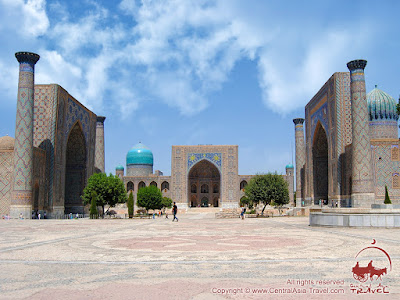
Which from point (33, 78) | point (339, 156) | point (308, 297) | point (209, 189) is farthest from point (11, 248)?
point (209, 189)

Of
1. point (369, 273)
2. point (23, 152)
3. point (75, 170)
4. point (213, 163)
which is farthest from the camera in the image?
point (213, 163)

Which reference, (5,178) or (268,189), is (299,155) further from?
(5,178)

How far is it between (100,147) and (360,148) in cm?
1926

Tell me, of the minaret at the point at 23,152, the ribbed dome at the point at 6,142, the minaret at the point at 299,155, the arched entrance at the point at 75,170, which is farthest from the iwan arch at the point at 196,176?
the minaret at the point at 23,152

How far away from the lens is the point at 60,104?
909 inches

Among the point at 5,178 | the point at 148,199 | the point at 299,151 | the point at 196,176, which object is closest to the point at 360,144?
the point at 299,151

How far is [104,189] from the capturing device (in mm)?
22844

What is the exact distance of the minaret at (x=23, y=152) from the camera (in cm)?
1902

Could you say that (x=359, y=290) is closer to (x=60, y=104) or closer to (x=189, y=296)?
(x=189, y=296)

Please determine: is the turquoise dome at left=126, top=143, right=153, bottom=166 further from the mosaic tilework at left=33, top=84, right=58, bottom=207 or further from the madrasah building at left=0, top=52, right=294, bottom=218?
the mosaic tilework at left=33, top=84, right=58, bottom=207

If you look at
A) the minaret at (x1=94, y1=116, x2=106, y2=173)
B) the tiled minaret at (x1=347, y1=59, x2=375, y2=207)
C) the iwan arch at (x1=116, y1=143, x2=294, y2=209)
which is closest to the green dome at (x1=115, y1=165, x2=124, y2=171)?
the iwan arch at (x1=116, y1=143, x2=294, y2=209)

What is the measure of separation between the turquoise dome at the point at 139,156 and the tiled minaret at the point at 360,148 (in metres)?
32.7

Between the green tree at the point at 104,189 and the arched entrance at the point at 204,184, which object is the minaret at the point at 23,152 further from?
the arched entrance at the point at 204,184

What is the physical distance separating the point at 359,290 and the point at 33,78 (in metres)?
19.9
